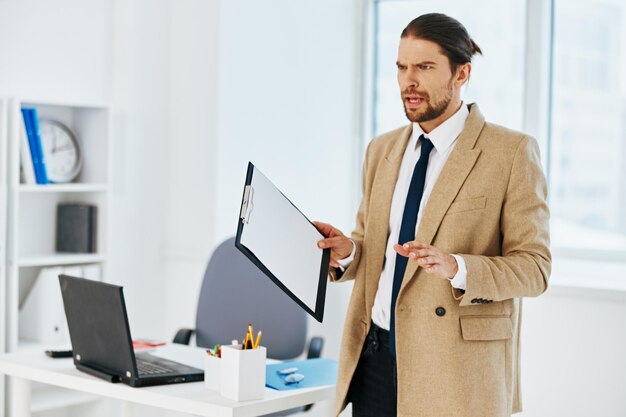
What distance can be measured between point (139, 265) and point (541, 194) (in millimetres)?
2264

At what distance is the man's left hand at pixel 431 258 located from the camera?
1936 millimetres

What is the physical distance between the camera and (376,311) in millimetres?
2250

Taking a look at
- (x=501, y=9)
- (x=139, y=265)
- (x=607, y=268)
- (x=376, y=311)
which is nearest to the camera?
(x=376, y=311)

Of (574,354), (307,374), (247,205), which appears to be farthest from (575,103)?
(247,205)

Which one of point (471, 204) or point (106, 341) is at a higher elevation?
point (471, 204)

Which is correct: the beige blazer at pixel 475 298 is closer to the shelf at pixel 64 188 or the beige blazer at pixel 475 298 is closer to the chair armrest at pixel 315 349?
the chair armrest at pixel 315 349

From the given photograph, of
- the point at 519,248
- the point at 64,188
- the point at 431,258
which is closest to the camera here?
the point at 431,258

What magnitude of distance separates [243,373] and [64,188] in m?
1.62

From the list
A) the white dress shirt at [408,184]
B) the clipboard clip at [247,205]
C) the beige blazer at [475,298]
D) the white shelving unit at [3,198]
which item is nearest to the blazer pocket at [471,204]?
the beige blazer at [475,298]

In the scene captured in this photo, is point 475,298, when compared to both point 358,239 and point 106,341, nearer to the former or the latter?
point 358,239

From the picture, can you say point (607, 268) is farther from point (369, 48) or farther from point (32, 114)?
point (32, 114)

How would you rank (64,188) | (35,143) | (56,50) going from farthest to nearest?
(56,50) → (64,188) → (35,143)

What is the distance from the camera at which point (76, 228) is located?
3.65m

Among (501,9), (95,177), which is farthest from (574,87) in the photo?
(95,177)
